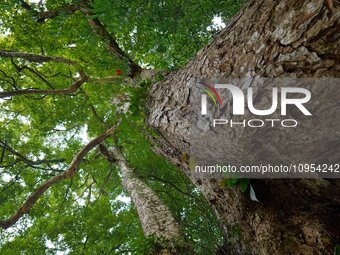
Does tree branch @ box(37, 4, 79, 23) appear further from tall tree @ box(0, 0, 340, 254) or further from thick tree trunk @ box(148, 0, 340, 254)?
thick tree trunk @ box(148, 0, 340, 254)

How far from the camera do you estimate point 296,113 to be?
147cm

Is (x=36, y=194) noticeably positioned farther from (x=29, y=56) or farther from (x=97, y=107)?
(x=97, y=107)

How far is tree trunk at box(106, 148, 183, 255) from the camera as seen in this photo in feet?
9.53

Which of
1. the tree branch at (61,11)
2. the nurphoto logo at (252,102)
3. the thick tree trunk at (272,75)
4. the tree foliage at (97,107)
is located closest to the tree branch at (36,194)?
the tree foliage at (97,107)

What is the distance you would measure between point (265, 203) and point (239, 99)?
94cm

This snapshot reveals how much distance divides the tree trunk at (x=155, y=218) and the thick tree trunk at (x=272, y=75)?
0.66 metres

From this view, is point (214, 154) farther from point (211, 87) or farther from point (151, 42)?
point (151, 42)

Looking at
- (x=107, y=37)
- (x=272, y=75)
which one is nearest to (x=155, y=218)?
(x=107, y=37)

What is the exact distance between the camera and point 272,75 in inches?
59.6

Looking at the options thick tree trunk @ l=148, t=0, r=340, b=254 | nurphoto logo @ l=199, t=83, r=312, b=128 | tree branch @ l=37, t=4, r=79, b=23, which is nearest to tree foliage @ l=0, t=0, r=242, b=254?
tree branch @ l=37, t=4, r=79, b=23

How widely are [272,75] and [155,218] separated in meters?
2.62

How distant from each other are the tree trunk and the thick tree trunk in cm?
66

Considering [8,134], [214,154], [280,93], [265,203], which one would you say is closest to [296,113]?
[280,93]

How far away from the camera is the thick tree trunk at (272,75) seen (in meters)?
1.33
